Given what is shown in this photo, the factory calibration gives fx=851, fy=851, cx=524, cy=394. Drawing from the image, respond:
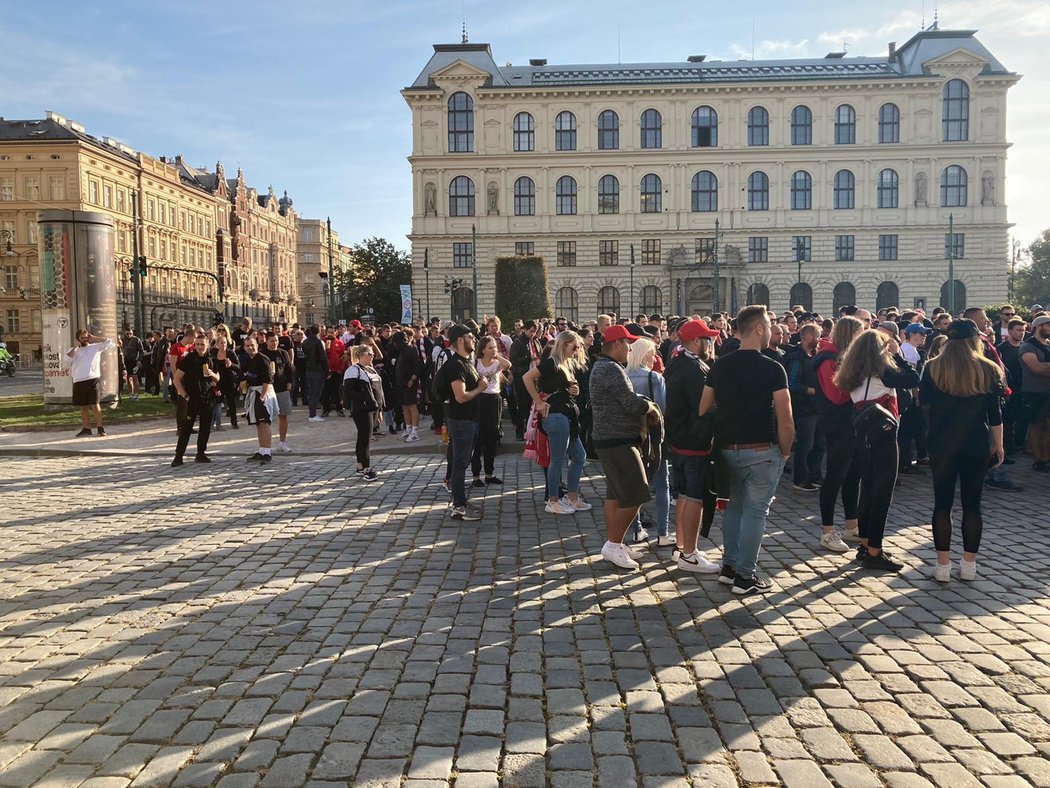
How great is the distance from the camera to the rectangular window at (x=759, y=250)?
62.8 m

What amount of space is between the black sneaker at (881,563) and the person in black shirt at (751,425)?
1.12 m

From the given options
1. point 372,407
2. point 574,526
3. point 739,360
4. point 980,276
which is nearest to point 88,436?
point 372,407

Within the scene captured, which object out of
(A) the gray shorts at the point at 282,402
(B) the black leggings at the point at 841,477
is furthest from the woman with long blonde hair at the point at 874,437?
(A) the gray shorts at the point at 282,402

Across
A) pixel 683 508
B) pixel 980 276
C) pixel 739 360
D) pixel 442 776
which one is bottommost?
pixel 442 776

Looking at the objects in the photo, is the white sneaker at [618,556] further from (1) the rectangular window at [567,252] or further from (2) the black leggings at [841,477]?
(1) the rectangular window at [567,252]

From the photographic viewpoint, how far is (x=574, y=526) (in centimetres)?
845

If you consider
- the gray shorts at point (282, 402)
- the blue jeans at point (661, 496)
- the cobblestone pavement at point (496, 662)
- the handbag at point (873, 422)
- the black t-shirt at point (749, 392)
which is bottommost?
the cobblestone pavement at point (496, 662)

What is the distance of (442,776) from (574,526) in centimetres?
489

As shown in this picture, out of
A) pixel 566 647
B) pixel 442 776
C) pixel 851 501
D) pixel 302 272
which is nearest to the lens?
pixel 442 776

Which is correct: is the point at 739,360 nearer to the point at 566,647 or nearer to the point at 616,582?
the point at 616,582

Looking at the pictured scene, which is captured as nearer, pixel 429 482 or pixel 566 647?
pixel 566 647

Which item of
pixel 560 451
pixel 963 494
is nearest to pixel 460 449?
pixel 560 451

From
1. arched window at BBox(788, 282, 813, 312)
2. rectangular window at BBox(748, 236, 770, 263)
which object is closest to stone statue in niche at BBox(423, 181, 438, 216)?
rectangular window at BBox(748, 236, 770, 263)

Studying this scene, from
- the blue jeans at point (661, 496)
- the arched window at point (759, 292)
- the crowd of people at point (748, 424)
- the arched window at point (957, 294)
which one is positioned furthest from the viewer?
the arched window at point (759, 292)
